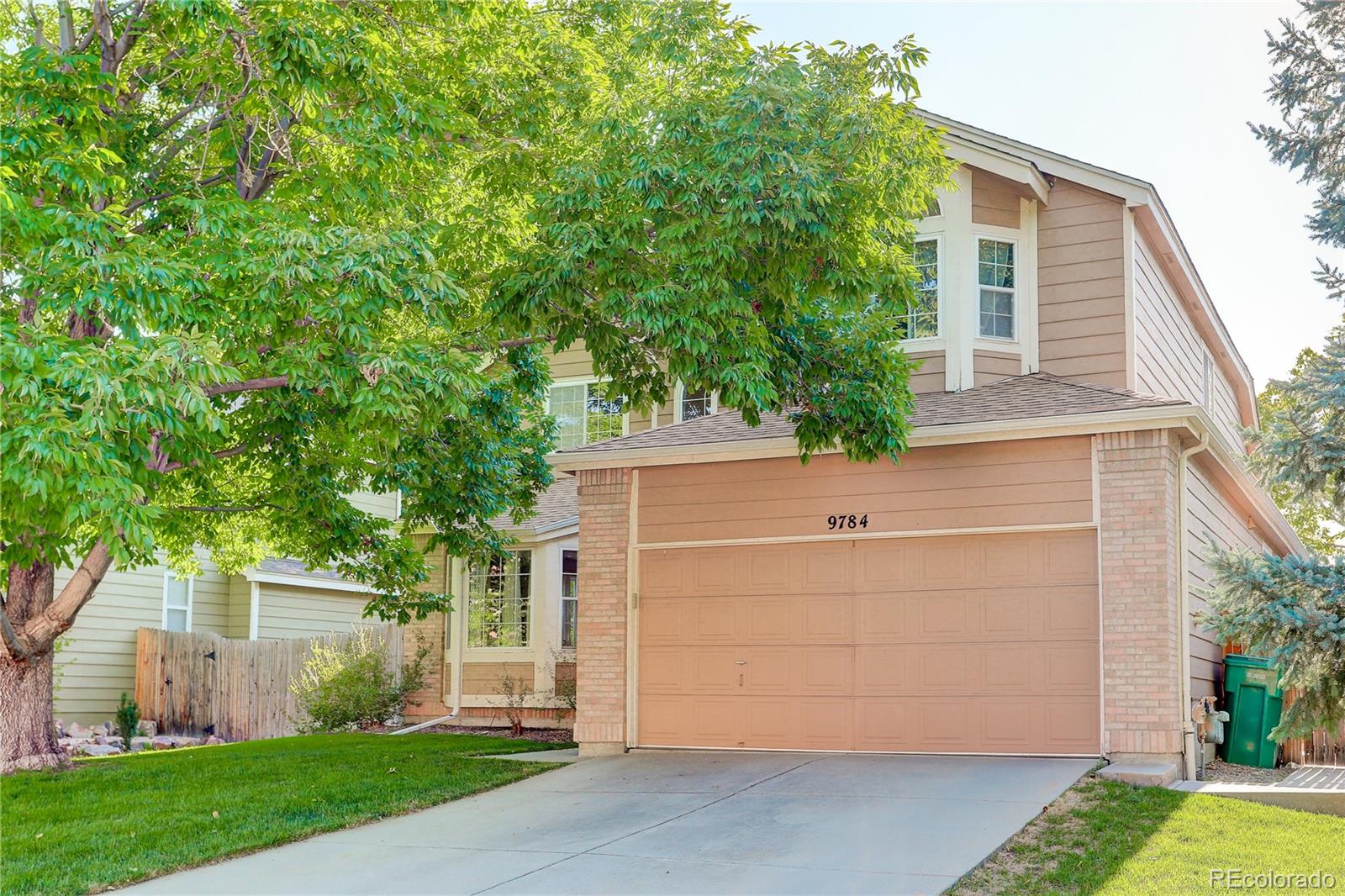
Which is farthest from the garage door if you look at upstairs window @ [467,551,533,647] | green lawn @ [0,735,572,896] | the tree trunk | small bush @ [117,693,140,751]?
small bush @ [117,693,140,751]

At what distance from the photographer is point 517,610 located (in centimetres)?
1820

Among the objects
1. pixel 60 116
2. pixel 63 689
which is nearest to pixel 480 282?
pixel 60 116

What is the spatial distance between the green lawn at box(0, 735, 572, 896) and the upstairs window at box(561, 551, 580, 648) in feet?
7.73

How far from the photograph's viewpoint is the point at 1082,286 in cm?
1401

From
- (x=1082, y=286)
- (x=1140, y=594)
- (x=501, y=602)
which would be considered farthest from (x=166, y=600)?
(x=1140, y=594)

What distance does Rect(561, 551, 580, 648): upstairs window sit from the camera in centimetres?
1781

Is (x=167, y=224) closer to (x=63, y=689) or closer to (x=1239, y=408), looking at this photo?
(x=63, y=689)

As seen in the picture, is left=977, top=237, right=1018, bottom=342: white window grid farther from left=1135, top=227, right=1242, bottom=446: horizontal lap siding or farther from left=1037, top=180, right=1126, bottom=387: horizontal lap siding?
left=1135, top=227, right=1242, bottom=446: horizontal lap siding

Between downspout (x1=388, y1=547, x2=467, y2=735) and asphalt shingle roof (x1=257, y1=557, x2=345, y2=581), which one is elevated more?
asphalt shingle roof (x1=257, y1=557, x2=345, y2=581)

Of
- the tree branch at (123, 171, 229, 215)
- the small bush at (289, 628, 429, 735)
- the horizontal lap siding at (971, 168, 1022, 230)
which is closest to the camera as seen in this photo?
the tree branch at (123, 171, 229, 215)

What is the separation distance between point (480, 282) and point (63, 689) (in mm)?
13191

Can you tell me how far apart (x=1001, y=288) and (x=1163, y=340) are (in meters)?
2.41

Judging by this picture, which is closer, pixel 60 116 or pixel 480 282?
pixel 60 116

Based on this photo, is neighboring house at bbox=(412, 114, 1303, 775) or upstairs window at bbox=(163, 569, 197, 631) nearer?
neighboring house at bbox=(412, 114, 1303, 775)
